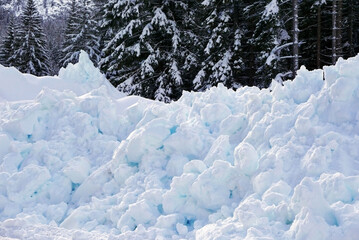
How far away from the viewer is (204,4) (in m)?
14.1

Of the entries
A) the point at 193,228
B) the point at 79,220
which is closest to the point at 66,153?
the point at 79,220

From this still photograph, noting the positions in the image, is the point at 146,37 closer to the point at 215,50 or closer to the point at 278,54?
the point at 215,50

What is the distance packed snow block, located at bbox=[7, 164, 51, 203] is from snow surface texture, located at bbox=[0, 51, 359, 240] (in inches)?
0.6

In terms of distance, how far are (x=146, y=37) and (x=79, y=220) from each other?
33.2 feet

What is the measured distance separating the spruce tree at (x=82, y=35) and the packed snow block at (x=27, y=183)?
21.3m

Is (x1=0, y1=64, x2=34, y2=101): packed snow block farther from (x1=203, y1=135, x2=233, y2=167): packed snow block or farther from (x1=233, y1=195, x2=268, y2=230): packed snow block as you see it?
(x1=233, y1=195, x2=268, y2=230): packed snow block

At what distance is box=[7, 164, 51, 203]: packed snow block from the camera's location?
512 centimetres

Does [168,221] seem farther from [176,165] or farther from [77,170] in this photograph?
[77,170]

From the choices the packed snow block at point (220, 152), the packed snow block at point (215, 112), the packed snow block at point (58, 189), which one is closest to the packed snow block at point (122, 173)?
the packed snow block at point (58, 189)

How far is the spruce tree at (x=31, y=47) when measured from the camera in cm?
2934

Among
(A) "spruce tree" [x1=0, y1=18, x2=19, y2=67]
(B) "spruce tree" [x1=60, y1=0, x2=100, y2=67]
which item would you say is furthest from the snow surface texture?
(A) "spruce tree" [x1=0, y1=18, x2=19, y2=67]

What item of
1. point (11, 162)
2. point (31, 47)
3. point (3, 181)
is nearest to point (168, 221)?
point (3, 181)

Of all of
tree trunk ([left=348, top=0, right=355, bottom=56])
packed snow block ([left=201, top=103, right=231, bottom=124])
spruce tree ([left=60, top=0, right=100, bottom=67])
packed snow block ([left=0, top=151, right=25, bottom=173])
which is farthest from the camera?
spruce tree ([left=60, top=0, right=100, bottom=67])

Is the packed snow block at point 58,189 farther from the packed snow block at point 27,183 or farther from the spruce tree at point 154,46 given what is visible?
the spruce tree at point 154,46
